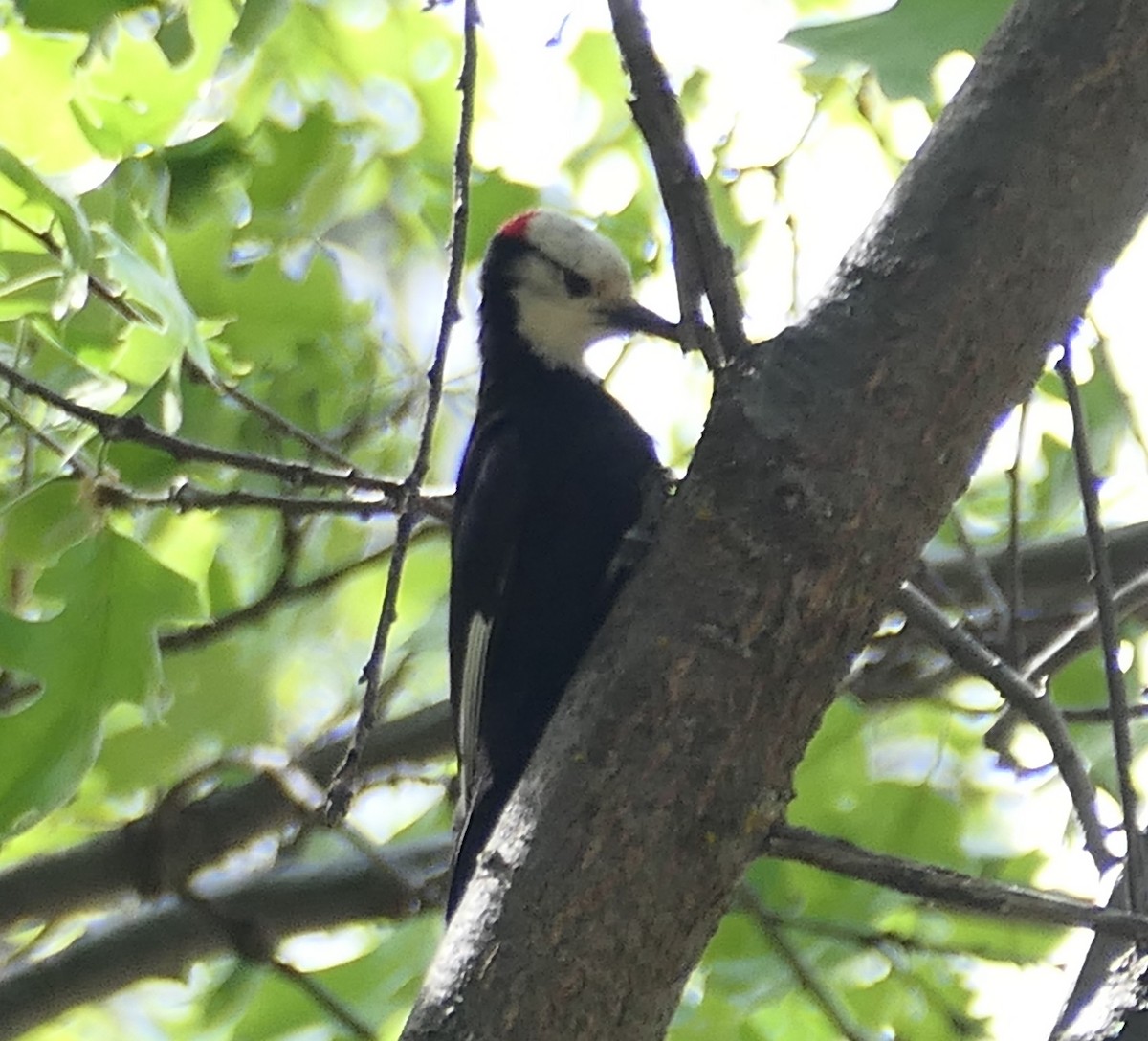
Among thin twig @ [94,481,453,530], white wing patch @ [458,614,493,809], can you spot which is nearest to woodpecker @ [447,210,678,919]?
white wing patch @ [458,614,493,809]

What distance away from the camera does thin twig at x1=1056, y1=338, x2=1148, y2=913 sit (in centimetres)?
74

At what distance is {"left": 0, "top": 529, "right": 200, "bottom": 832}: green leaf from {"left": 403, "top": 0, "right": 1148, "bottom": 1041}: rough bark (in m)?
0.34

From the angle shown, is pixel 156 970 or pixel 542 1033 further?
pixel 156 970

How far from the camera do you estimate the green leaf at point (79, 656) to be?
0.92m

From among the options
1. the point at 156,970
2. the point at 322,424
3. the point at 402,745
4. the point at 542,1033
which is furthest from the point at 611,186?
the point at 542,1033

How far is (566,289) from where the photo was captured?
138 centimetres

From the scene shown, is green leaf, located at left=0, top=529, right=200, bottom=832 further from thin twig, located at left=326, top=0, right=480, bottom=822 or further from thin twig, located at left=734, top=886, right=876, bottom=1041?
thin twig, located at left=734, top=886, right=876, bottom=1041

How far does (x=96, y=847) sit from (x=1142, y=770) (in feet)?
2.86

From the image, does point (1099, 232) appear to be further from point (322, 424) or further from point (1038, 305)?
point (322, 424)

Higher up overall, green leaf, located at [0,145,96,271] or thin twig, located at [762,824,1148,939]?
green leaf, located at [0,145,96,271]

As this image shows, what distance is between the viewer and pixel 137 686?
3.15ft

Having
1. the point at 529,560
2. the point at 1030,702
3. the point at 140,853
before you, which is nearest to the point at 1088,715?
the point at 1030,702

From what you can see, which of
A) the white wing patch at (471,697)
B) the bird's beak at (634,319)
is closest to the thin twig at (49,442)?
the white wing patch at (471,697)

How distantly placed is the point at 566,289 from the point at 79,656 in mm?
618
